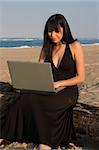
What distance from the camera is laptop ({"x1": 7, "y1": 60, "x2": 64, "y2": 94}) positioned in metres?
3.37

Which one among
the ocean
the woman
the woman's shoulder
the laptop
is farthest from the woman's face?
the ocean

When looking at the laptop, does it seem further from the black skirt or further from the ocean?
the ocean

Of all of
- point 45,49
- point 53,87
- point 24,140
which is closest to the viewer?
point 53,87

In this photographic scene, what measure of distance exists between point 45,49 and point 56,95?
0.58 metres

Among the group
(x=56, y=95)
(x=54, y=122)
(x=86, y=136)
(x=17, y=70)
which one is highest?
(x=17, y=70)

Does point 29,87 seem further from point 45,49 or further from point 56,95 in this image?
point 45,49

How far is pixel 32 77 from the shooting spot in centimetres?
345

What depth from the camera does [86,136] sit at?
399 cm

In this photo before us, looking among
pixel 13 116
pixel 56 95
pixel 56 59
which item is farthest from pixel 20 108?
pixel 56 59

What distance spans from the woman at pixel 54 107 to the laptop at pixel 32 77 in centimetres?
6

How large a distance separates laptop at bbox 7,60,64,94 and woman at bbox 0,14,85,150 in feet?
0.21

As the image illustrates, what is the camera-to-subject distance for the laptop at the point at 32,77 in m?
3.37

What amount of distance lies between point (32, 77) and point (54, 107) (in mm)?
319

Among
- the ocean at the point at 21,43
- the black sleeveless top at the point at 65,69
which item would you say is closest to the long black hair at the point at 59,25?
the black sleeveless top at the point at 65,69
